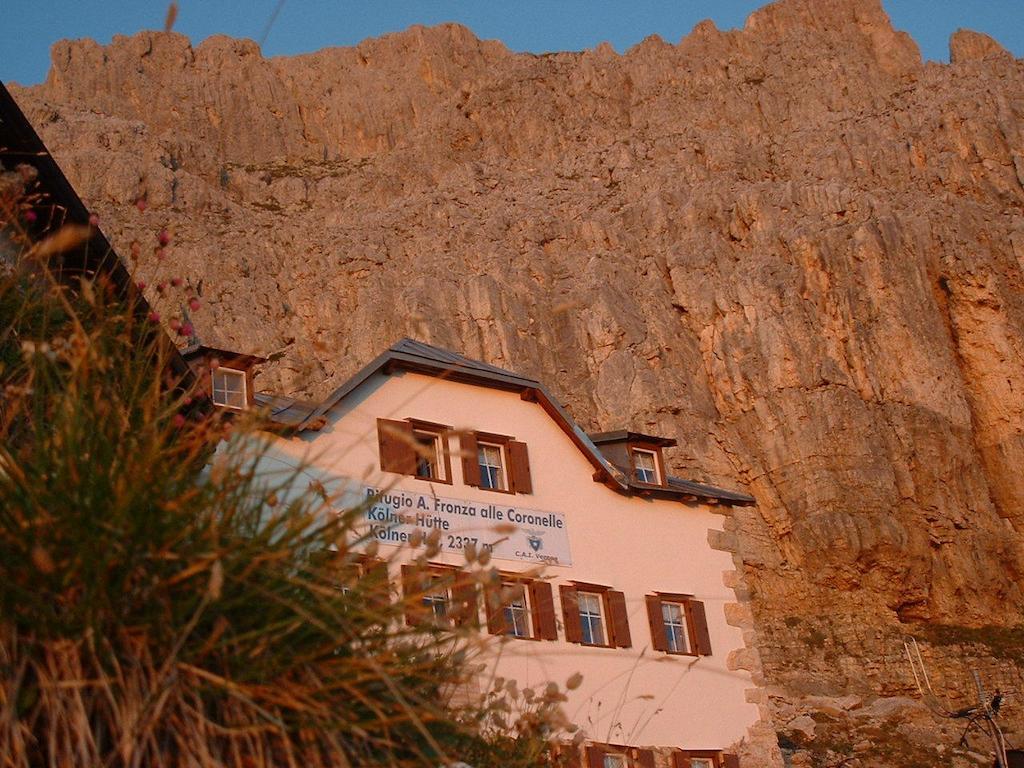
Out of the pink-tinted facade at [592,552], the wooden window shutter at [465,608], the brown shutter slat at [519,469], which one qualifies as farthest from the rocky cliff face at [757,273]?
the wooden window shutter at [465,608]

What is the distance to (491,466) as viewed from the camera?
66.5ft

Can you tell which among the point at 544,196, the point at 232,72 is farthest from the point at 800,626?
the point at 232,72

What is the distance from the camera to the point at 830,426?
54.4 metres

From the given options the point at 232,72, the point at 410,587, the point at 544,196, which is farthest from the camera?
the point at 232,72

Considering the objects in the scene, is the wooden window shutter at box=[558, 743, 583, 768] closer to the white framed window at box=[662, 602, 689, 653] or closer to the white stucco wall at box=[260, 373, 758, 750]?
the white stucco wall at box=[260, 373, 758, 750]

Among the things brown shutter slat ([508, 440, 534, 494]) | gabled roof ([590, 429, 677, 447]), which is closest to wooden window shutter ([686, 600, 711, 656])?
gabled roof ([590, 429, 677, 447])

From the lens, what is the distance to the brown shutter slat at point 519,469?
66.1 ft

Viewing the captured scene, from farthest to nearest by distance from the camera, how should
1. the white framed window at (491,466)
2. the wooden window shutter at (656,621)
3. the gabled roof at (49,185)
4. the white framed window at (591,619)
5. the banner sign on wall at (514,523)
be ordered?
the wooden window shutter at (656,621) → the white framed window at (491,466) → the white framed window at (591,619) → the banner sign on wall at (514,523) → the gabled roof at (49,185)

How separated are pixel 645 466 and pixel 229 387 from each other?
7.83 metres

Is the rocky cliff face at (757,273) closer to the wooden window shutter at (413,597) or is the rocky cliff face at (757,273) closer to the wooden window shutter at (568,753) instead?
the wooden window shutter at (568,753)

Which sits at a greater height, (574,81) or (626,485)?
(574,81)

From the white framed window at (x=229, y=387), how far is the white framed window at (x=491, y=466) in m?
3.90

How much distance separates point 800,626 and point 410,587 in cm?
4761

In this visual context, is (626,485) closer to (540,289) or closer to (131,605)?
(131,605)
